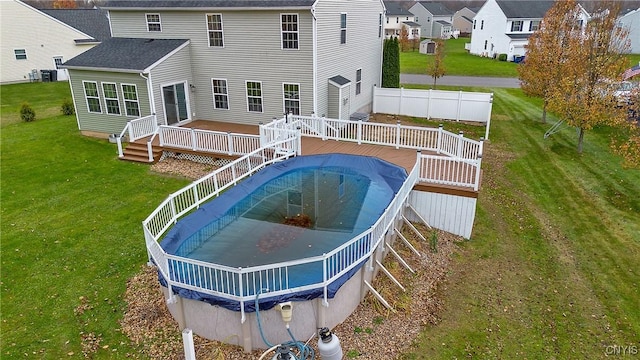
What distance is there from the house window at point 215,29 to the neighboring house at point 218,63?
0.04 metres

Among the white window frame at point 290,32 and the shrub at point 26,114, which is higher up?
the white window frame at point 290,32

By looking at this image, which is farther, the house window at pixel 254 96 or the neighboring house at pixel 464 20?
the neighboring house at pixel 464 20

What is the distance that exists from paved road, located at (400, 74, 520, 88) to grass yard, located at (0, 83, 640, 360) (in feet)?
52.6

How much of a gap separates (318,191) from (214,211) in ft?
10.3

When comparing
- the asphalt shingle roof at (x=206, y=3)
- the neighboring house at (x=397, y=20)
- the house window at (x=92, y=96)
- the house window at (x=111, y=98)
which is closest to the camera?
the asphalt shingle roof at (x=206, y=3)

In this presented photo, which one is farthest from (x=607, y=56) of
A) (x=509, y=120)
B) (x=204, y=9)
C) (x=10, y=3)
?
(x=10, y=3)

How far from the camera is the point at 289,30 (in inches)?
643

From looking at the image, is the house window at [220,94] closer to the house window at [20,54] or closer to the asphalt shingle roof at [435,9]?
the house window at [20,54]

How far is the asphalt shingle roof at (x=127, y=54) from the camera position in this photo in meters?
17.2

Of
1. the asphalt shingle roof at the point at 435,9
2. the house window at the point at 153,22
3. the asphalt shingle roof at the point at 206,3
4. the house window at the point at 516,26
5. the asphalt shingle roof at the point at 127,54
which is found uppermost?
the asphalt shingle roof at the point at 435,9

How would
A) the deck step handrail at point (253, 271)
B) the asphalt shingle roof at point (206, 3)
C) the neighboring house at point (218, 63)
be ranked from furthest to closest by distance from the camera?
the neighboring house at point (218, 63) → the asphalt shingle roof at point (206, 3) → the deck step handrail at point (253, 271)

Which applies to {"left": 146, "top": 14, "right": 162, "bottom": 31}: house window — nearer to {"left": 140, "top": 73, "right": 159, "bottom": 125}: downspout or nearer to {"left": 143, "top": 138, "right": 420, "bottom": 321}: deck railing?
{"left": 140, "top": 73, "right": 159, "bottom": 125}: downspout

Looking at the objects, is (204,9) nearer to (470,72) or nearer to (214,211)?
(214,211)

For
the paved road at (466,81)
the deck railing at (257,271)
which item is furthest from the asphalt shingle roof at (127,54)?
the paved road at (466,81)
